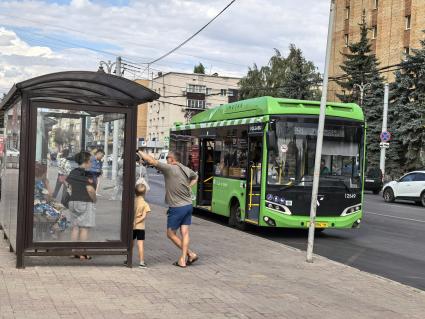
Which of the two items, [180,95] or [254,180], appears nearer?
[254,180]

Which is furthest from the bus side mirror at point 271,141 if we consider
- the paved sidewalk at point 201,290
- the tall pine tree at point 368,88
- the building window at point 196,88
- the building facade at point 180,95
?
the building window at point 196,88

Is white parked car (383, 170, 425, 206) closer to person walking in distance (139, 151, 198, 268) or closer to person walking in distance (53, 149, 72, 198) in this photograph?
person walking in distance (139, 151, 198, 268)

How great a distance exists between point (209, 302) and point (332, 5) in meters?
5.58

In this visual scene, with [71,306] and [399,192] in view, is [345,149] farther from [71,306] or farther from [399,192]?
[399,192]

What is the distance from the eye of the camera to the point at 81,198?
8.43 meters

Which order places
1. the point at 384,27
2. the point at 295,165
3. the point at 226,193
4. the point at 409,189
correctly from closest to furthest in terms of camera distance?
the point at 295,165, the point at 226,193, the point at 409,189, the point at 384,27

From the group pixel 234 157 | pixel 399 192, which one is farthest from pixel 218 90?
pixel 234 157

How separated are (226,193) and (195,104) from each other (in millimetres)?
80622

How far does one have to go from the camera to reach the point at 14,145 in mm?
9836

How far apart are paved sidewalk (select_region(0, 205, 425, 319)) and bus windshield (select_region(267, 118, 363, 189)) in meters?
3.32

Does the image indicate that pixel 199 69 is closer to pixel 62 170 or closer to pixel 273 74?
pixel 273 74

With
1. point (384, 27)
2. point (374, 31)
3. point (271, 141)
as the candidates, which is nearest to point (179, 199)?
point (271, 141)

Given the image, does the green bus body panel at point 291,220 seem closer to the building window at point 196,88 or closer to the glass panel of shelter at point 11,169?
the glass panel of shelter at point 11,169

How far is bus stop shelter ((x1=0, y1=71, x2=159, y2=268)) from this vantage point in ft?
26.2
